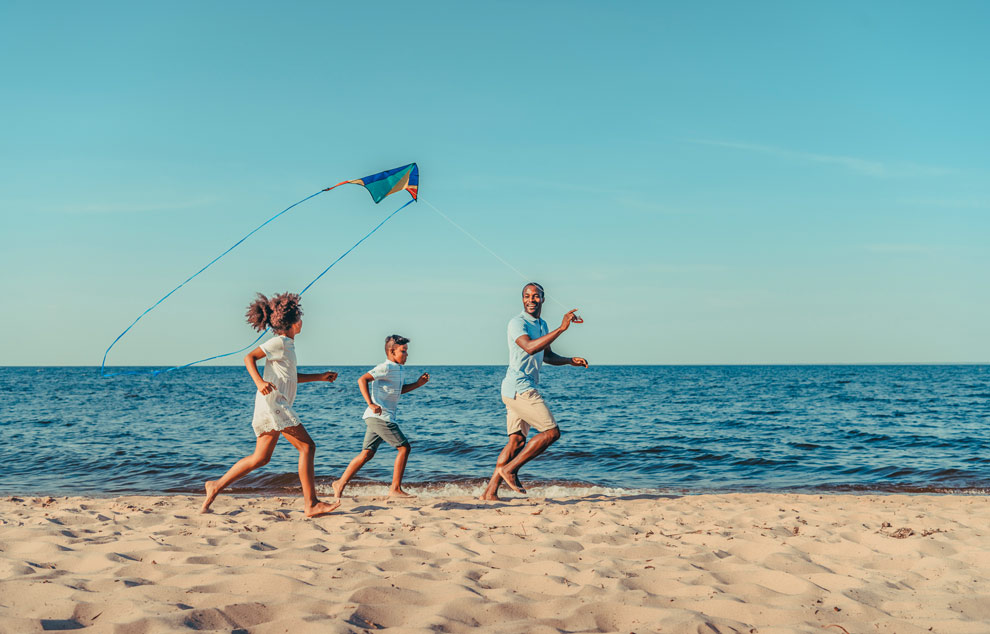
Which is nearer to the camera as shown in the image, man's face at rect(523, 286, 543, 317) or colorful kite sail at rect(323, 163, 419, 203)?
man's face at rect(523, 286, 543, 317)

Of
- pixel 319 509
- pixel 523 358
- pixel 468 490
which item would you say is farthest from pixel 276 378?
pixel 468 490

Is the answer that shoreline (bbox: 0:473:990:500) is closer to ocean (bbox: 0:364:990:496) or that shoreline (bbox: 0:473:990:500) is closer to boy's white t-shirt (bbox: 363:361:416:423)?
ocean (bbox: 0:364:990:496)

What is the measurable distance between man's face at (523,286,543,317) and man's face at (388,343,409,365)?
1.48 meters

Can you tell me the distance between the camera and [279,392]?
19.2 ft

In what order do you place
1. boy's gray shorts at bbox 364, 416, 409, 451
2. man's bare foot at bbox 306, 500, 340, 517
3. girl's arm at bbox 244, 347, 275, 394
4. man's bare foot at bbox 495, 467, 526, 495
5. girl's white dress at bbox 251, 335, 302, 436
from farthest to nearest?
boy's gray shorts at bbox 364, 416, 409, 451 < man's bare foot at bbox 495, 467, 526, 495 < man's bare foot at bbox 306, 500, 340, 517 < girl's white dress at bbox 251, 335, 302, 436 < girl's arm at bbox 244, 347, 275, 394

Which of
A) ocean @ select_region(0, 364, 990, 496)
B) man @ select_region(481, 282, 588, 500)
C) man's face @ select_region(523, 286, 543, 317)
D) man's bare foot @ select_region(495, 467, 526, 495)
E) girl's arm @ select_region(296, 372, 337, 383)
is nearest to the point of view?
girl's arm @ select_region(296, 372, 337, 383)

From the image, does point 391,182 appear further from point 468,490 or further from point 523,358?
point 468,490

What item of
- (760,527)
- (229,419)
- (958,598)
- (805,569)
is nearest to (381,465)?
(760,527)

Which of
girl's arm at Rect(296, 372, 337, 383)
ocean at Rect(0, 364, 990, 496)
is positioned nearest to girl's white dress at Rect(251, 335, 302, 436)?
girl's arm at Rect(296, 372, 337, 383)

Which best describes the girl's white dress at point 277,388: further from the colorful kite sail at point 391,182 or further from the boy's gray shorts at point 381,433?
the colorful kite sail at point 391,182

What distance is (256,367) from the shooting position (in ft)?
18.1

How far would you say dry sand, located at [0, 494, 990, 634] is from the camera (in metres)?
3.26

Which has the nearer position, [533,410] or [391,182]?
[533,410]

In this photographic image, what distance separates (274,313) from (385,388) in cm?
180
